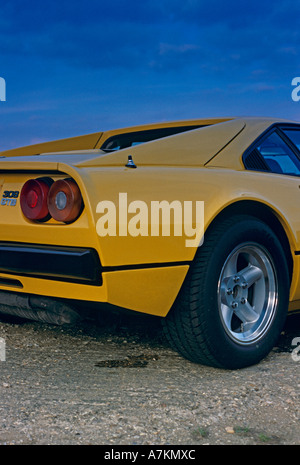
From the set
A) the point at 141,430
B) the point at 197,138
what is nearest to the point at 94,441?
the point at 141,430

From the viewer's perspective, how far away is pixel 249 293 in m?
3.44

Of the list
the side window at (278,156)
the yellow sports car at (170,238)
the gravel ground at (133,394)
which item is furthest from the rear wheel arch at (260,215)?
the gravel ground at (133,394)

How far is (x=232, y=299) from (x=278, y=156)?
110 centimetres

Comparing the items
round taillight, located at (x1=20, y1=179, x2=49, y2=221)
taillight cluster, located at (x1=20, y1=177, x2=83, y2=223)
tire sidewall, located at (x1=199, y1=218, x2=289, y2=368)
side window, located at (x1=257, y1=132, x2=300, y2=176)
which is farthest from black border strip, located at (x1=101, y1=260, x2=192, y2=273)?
side window, located at (x1=257, y1=132, x2=300, y2=176)

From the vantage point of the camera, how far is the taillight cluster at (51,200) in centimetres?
264

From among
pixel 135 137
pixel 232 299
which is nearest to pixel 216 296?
pixel 232 299

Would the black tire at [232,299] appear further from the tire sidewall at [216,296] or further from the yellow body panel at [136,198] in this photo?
the yellow body panel at [136,198]

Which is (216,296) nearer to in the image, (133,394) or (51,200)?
(133,394)

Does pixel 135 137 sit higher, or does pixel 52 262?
pixel 135 137

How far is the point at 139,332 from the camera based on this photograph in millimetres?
3906

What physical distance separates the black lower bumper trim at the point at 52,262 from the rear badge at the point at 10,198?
0.65ft

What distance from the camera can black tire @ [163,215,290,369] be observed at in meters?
2.94
